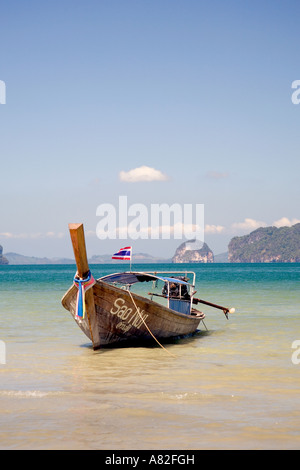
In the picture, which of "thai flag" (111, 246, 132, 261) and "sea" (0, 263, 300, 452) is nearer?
"sea" (0, 263, 300, 452)

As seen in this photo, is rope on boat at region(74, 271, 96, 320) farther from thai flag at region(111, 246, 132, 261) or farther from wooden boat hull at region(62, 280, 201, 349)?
thai flag at region(111, 246, 132, 261)

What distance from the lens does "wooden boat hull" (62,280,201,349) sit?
13.8 metres

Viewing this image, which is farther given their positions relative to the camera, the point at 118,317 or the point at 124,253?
the point at 124,253

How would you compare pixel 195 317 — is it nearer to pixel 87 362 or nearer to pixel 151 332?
pixel 151 332

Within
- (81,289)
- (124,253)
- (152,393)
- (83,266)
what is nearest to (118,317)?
(124,253)

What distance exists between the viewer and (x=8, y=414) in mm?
8227

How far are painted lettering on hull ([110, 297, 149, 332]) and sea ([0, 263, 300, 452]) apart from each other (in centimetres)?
65

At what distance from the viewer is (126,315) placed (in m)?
14.4

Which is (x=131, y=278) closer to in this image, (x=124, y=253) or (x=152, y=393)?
(x=124, y=253)

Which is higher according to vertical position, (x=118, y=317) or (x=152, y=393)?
(x=118, y=317)

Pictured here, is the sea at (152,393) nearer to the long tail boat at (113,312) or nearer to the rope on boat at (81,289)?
the long tail boat at (113,312)

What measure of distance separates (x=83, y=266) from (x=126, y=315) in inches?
109

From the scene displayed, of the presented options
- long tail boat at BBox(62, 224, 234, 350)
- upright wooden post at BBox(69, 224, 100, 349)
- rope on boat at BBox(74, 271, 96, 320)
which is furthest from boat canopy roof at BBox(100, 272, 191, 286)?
rope on boat at BBox(74, 271, 96, 320)

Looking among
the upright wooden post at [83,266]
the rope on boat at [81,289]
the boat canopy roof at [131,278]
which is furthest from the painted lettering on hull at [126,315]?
the boat canopy roof at [131,278]
